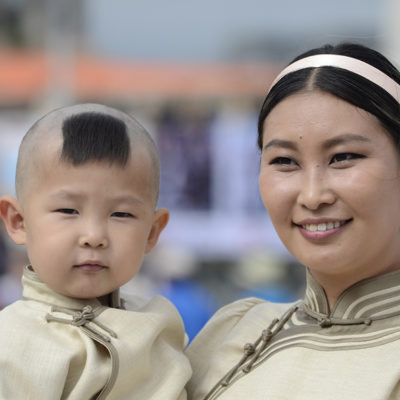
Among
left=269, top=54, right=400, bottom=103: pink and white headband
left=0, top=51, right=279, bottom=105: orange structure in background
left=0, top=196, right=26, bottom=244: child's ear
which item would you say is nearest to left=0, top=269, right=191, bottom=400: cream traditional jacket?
left=0, top=196, right=26, bottom=244: child's ear

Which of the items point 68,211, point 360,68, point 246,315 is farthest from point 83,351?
point 360,68

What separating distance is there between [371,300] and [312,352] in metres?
0.19

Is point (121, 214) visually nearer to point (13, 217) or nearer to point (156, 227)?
point (156, 227)

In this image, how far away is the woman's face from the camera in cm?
195

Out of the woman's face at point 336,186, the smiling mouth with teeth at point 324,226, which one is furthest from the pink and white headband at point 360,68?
the smiling mouth with teeth at point 324,226

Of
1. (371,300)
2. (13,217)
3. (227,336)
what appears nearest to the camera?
(371,300)

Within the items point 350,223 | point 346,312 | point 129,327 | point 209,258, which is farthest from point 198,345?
point 209,258

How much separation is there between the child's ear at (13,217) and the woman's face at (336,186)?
681 millimetres

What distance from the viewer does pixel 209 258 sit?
9.76 metres

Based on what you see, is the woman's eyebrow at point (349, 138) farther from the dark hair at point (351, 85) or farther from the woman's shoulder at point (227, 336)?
the woman's shoulder at point (227, 336)

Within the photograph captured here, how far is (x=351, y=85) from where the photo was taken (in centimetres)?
199

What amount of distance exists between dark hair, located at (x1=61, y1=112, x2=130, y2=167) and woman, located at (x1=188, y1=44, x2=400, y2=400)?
1.22ft

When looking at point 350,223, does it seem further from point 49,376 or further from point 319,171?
point 49,376

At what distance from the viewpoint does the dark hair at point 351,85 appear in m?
1.98
